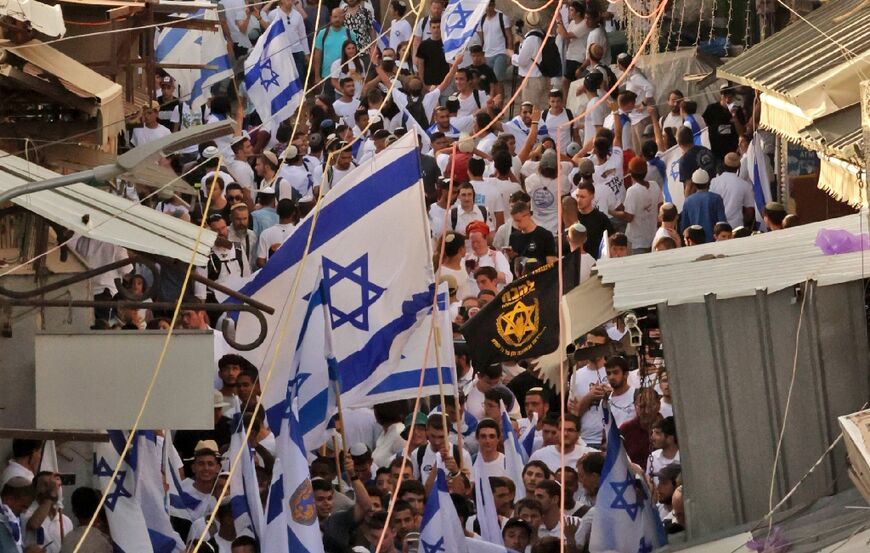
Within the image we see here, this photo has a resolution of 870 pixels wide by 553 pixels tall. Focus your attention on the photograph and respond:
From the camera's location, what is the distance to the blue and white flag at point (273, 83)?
2219 centimetres

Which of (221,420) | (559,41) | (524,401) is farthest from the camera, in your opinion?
(559,41)

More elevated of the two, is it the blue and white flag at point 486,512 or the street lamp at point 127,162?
the street lamp at point 127,162

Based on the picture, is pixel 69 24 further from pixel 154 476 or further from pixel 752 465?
pixel 752 465

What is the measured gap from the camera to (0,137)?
13.8 metres

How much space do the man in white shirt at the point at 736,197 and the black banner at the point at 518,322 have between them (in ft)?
18.2

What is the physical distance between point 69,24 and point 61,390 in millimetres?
4694

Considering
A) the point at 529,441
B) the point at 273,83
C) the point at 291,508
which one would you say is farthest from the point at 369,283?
the point at 273,83

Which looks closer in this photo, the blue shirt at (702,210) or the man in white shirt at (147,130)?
the blue shirt at (702,210)

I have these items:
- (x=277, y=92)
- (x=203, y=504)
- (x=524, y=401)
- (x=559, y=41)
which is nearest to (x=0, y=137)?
(x=203, y=504)

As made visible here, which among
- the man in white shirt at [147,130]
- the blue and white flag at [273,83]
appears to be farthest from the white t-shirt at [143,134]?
the blue and white flag at [273,83]

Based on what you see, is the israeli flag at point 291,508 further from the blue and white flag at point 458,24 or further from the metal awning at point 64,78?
the blue and white flag at point 458,24

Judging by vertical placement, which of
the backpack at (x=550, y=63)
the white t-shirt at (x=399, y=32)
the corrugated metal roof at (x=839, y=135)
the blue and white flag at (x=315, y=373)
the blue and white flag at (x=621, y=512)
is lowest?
the blue and white flag at (x=621, y=512)

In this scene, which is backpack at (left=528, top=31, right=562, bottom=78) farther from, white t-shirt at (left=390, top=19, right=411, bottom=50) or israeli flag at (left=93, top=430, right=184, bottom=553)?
israeli flag at (left=93, top=430, right=184, bottom=553)

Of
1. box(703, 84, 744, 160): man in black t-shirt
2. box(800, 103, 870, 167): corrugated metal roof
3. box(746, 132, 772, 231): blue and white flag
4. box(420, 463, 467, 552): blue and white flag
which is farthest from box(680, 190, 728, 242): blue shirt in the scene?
box(420, 463, 467, 552): blue and white flag
